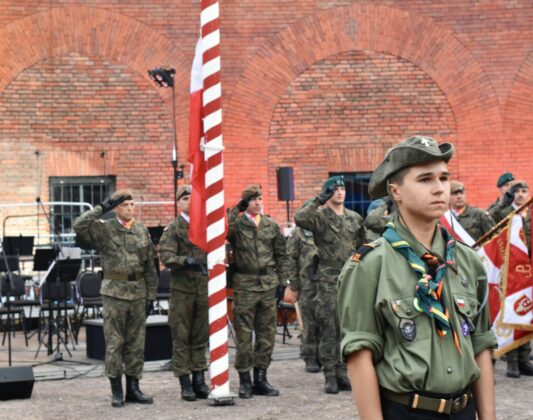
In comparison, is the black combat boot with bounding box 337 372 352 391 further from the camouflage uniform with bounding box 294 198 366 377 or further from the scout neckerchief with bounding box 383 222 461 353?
the scout neckerchief with bounding box 383 222 461 353

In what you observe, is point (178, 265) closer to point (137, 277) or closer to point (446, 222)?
point (137, 277)

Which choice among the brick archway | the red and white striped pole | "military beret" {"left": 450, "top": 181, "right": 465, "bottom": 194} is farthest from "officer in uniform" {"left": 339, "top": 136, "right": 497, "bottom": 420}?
the brick archway

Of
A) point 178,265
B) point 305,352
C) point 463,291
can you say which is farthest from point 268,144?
point 463,291

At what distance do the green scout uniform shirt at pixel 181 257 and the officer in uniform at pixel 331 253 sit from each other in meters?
1.18

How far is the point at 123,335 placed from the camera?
9.85m

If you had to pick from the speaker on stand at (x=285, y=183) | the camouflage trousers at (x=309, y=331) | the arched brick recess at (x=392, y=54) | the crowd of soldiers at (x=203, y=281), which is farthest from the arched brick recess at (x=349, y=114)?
the crowd of soldiers at (x=203, y=281)

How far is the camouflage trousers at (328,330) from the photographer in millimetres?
10289

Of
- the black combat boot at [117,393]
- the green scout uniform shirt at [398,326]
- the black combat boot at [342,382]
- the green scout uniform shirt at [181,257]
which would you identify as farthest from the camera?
the black combat boot at [342,382]

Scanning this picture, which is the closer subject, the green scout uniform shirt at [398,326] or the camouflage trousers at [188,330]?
the green scout uniform shirt at [398,326]

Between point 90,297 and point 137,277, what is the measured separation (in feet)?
17.0

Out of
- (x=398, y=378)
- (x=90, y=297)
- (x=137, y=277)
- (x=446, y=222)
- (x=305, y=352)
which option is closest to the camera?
(x=398, y=378)

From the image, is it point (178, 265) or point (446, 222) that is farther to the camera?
point (446, 222)

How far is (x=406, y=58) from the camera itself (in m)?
19.3

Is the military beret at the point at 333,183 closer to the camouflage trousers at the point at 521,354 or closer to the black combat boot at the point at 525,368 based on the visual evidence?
the camouflage trousers at the point at 521,354
